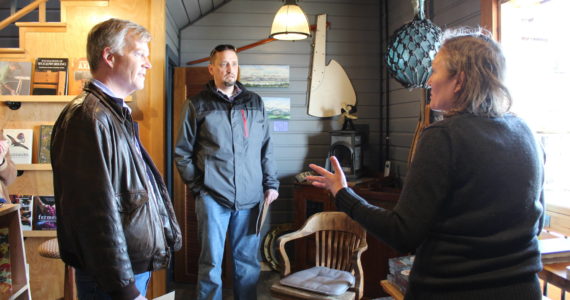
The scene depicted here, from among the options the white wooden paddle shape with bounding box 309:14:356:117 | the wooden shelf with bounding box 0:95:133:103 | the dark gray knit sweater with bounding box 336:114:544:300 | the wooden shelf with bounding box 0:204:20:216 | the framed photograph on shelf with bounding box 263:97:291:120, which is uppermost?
the white wooden paddle shape with bounding box 309:14:356:117

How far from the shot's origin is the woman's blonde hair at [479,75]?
1045 mm

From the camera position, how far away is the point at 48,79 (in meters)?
2.71

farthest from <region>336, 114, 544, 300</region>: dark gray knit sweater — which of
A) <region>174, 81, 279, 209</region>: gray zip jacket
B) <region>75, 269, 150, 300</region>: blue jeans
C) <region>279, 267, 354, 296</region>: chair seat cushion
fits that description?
<region>174, 81, 279, 209</region>: gray zip jacket

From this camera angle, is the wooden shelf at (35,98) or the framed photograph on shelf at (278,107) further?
the framed photograph on shelf at (278,107)

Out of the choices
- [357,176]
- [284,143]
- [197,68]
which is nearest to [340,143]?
[357,176]

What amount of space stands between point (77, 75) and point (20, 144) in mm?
562

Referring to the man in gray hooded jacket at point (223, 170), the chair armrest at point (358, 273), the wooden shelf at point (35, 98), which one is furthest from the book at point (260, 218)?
the wooden shelf at point (35, 98)

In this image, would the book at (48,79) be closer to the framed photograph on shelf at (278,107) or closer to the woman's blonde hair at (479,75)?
the framed photograph on shelf at (278,107)

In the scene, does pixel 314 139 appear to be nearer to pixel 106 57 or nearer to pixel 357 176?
pixel 357 176

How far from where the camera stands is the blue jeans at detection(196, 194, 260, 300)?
247 cm

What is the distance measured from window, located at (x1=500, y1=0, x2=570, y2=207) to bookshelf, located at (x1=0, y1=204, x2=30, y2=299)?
246 cm

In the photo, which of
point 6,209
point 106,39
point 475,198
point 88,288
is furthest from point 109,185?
point 6,209

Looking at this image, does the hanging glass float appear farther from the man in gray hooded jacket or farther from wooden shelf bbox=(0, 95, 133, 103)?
wooden shelf bbox=(0, 95, 133, 103)

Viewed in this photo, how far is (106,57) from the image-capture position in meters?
1.32
